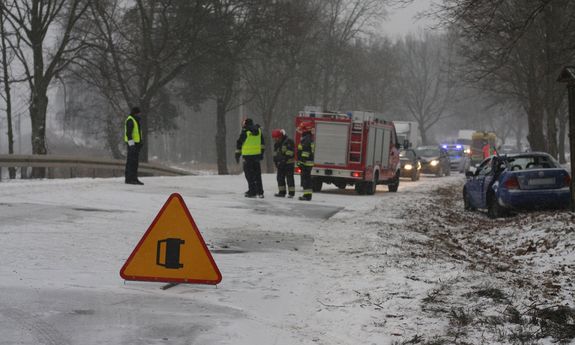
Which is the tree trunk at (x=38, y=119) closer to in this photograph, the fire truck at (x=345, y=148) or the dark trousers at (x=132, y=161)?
the dark trousers at (x=132, y=161)

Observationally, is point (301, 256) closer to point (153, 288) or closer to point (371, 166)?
point (153, 288)

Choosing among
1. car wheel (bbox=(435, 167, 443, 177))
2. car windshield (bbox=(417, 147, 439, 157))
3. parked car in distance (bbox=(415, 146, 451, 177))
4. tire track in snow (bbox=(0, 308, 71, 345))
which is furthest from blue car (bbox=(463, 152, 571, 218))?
car windshield (bbox=(417, 147, 439, 157))

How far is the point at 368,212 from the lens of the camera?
1731 cm

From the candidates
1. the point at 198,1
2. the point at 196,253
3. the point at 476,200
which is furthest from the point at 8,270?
the point at 198,1

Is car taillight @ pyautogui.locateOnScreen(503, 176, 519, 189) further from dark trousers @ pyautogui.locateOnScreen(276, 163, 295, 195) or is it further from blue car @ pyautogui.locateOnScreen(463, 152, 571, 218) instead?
→ dark trousers @ pyautogui.locateOnScreen(276, 163, 295, 195)

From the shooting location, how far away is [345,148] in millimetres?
24422

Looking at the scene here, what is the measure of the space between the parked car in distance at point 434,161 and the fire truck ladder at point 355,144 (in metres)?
19.4

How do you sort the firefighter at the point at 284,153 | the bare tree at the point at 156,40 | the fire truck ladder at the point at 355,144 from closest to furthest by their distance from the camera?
the firefighter at the point at 284,153
the fire truck ladder at the point at 355,144
the bare tree at the point at 156,40

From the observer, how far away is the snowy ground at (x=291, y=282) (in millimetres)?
6219

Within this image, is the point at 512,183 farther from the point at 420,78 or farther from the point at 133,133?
the point at 420,78

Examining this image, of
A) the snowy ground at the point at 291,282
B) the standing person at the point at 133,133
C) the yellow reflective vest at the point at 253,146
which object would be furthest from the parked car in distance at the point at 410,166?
the snowy ground at the point at 291,282

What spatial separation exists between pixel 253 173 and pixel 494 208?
5.71 metres

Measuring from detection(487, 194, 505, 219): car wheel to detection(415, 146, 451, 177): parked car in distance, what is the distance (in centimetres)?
2593

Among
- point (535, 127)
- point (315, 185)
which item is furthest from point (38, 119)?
point (535, 127)
